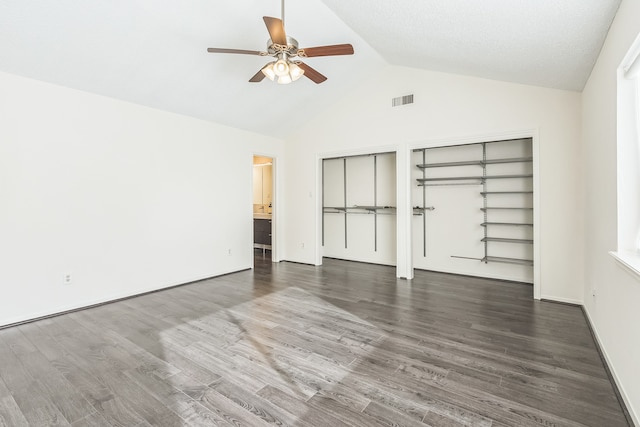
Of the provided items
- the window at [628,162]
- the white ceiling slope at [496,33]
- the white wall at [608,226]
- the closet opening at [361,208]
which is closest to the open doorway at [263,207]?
the closet opening at [361,208]

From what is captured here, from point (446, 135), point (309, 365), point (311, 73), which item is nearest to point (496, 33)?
point (311, 73)

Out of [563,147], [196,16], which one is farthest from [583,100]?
[196,16]

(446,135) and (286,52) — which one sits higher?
(286,52)

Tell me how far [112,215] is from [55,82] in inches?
64.0

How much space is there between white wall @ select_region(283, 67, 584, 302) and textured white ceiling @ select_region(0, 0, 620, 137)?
0.31 metres

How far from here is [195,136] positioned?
4.98 meters

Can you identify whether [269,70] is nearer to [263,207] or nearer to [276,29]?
[276,29]

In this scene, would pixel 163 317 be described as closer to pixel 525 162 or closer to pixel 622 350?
pixel 622 350

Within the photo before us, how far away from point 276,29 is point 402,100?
10.1ft

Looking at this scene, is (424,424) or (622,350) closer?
(424,424)

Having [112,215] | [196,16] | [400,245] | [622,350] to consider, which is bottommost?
[622,350]

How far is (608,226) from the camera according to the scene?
2432 millimetres

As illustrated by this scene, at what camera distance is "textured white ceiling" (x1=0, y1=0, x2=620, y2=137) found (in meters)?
2.58

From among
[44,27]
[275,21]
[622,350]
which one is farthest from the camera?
[44,27]
